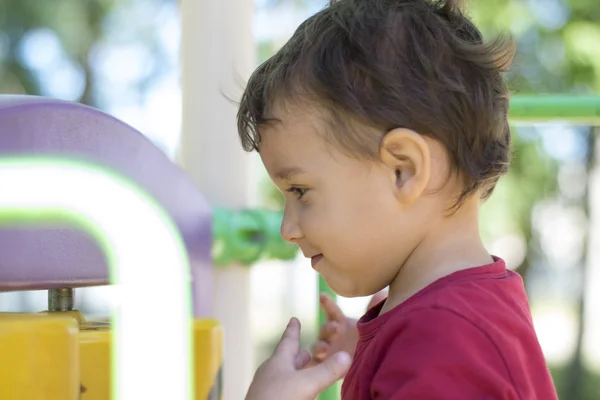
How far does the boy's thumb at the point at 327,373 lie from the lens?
799mm

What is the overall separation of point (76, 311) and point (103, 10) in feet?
21.5

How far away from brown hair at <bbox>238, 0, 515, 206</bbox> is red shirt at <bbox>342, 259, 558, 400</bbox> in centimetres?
12

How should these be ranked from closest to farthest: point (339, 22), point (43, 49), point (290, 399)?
point (290, 399), point (339, 22), point (43, 49)

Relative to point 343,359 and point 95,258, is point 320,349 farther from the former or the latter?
point 95,258

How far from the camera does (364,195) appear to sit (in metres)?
0.85

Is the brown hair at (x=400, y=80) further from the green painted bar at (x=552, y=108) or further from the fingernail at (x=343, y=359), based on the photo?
the green painted bar at (x=552, y=108)

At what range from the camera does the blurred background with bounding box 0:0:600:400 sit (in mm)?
5062

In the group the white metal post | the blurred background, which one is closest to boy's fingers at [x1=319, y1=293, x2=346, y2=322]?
the white metal post

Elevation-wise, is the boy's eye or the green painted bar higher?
the green painted bar

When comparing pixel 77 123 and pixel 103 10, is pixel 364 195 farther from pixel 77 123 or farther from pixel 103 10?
pixel 103 10

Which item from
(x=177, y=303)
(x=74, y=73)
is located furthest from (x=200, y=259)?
(x=74, y=73)

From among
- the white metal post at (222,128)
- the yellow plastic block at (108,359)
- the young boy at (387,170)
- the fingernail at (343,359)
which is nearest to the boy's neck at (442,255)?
the young boy at (387,170)

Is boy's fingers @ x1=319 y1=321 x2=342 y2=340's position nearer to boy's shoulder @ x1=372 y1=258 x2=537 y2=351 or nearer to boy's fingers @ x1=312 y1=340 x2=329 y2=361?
boy's fingers @ x1=312 y1=340 x2=329 y2=361

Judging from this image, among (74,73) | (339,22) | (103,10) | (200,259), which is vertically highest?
(103,10)
